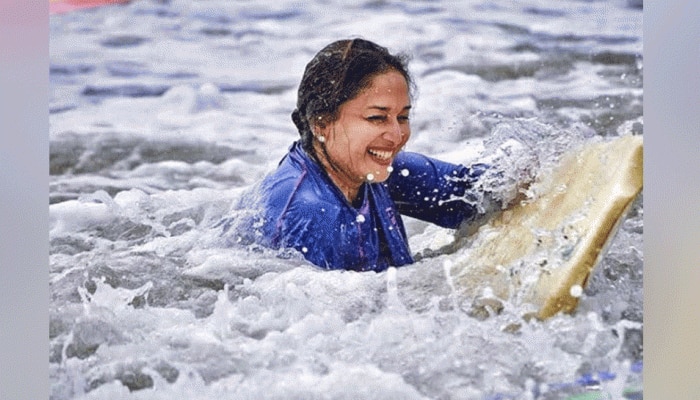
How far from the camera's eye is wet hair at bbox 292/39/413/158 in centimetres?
218

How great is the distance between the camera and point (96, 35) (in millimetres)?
2264

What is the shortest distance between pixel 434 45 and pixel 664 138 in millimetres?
646

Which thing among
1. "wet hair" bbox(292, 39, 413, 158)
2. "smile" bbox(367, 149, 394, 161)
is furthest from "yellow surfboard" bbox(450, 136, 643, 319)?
"wet hair" bbox(292, 39, 413, 158)

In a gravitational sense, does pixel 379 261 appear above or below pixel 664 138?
below

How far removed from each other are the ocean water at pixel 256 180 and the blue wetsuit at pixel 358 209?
38 millimetres

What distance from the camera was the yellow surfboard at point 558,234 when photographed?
2.10 metres

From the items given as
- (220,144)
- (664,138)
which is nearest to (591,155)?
(664,138)

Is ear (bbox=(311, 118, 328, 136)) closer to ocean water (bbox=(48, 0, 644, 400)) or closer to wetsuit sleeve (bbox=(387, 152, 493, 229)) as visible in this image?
ocean water (bbox=(48, 0, 644, 400))

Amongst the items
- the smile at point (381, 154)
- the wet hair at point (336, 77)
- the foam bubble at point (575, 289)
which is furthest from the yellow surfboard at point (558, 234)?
the wet hair at point (336, 77)

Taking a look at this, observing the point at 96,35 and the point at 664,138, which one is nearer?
the point at 664,138

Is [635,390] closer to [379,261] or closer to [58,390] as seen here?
[379,261]

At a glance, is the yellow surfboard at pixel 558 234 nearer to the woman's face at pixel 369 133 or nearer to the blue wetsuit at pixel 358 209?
the blue wetsuit at pixel 358 209

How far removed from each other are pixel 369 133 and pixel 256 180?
329 mm

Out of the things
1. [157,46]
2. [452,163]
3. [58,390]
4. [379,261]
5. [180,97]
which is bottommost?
[58,390]
